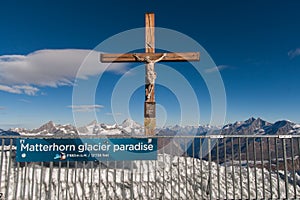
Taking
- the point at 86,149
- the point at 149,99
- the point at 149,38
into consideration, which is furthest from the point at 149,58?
the point at 86,149

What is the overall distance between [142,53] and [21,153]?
4.85 m

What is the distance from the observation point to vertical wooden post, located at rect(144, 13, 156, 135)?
754cm

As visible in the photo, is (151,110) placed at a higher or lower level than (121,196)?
higher

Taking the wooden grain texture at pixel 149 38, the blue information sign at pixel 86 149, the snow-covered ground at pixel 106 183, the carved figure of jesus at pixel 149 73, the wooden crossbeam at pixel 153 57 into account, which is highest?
the wooden grain texture at pixel 149 38

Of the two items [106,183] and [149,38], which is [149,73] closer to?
[149,38]

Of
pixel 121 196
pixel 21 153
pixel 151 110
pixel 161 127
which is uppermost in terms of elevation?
pixel 151 110

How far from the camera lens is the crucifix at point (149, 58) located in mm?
7895

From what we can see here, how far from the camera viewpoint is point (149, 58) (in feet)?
26.9

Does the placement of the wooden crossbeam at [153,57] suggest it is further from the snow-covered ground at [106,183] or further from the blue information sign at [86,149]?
the snow-covered ground at [106,183]

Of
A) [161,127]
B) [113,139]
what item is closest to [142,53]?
[161,127]

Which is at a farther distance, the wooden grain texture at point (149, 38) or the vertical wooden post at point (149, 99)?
the wooden grain texture at point (149, 38)

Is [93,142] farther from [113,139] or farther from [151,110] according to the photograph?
[151,110]

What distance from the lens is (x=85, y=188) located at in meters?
6.29

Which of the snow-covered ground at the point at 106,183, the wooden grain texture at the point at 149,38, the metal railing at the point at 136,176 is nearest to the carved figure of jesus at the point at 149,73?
the wooden grain texture at the point at 149,38
